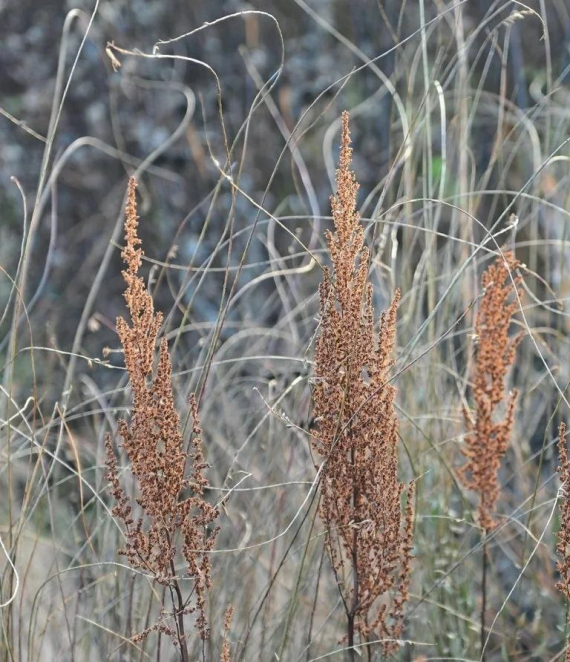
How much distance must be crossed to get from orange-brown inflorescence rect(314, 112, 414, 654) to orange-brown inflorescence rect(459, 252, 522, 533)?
0.30 meters

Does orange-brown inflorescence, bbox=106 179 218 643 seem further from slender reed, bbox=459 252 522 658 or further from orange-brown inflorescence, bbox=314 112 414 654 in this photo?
slender reed, bbox=459 252 522 658

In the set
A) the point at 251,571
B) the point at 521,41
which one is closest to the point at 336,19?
the point at 521,41

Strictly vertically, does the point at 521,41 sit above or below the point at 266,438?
above

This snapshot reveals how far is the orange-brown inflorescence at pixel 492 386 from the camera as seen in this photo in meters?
1.95

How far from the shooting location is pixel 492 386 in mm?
1996

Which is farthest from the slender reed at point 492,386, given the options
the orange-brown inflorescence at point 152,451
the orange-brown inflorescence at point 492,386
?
the orange-brown inflorescence at point 152,451

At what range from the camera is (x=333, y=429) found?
1.66m

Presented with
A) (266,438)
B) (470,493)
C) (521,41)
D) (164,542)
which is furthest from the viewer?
(521,41)

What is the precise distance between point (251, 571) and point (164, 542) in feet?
2.85

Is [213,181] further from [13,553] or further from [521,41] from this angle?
[13,553]

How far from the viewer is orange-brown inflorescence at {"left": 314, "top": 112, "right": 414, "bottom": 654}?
165 centimetres

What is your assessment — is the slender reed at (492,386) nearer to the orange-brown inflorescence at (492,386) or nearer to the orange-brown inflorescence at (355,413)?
the orange-brown inflorescence at (492,386)

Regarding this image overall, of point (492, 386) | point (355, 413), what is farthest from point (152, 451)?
point (492, 386)

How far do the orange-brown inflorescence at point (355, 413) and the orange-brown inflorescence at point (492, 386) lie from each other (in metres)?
0.30
